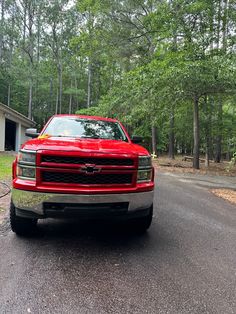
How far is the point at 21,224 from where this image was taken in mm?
3951

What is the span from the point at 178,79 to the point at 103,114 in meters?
8.20

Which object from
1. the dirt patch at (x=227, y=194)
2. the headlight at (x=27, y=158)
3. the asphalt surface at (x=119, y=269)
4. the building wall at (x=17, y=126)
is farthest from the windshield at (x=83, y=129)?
the building wall at (x=17, y=126)

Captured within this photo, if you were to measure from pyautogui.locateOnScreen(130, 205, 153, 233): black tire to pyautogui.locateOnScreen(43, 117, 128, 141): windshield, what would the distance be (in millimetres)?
1482

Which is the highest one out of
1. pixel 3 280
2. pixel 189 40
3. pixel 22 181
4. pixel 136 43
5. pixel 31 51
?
pixel 31 51

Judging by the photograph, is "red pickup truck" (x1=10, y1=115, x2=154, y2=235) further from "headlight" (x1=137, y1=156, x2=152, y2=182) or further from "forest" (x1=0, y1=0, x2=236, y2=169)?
"forest" (x1=0, y1=0, x2=236, y2=169)

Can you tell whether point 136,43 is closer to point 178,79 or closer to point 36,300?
point 178,79

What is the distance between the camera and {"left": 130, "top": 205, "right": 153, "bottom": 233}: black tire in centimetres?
426

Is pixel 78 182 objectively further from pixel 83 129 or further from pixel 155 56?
pixel 155 56

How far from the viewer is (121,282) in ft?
9.50

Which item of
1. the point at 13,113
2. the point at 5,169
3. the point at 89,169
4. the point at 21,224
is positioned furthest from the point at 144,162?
the point at 13,113

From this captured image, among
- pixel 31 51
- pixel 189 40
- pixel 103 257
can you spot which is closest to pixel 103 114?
pixel 189 40

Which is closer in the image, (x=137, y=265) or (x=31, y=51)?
(x=137, y=265)

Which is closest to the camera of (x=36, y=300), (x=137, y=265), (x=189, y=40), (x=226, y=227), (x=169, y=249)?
(x=36, y=300)

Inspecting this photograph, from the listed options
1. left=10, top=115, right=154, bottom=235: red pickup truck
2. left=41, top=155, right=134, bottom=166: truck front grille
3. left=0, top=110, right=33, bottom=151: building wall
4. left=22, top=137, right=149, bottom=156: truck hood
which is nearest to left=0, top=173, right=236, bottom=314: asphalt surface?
left=10, top=115, right=154, bottom=235: red pickup truck
